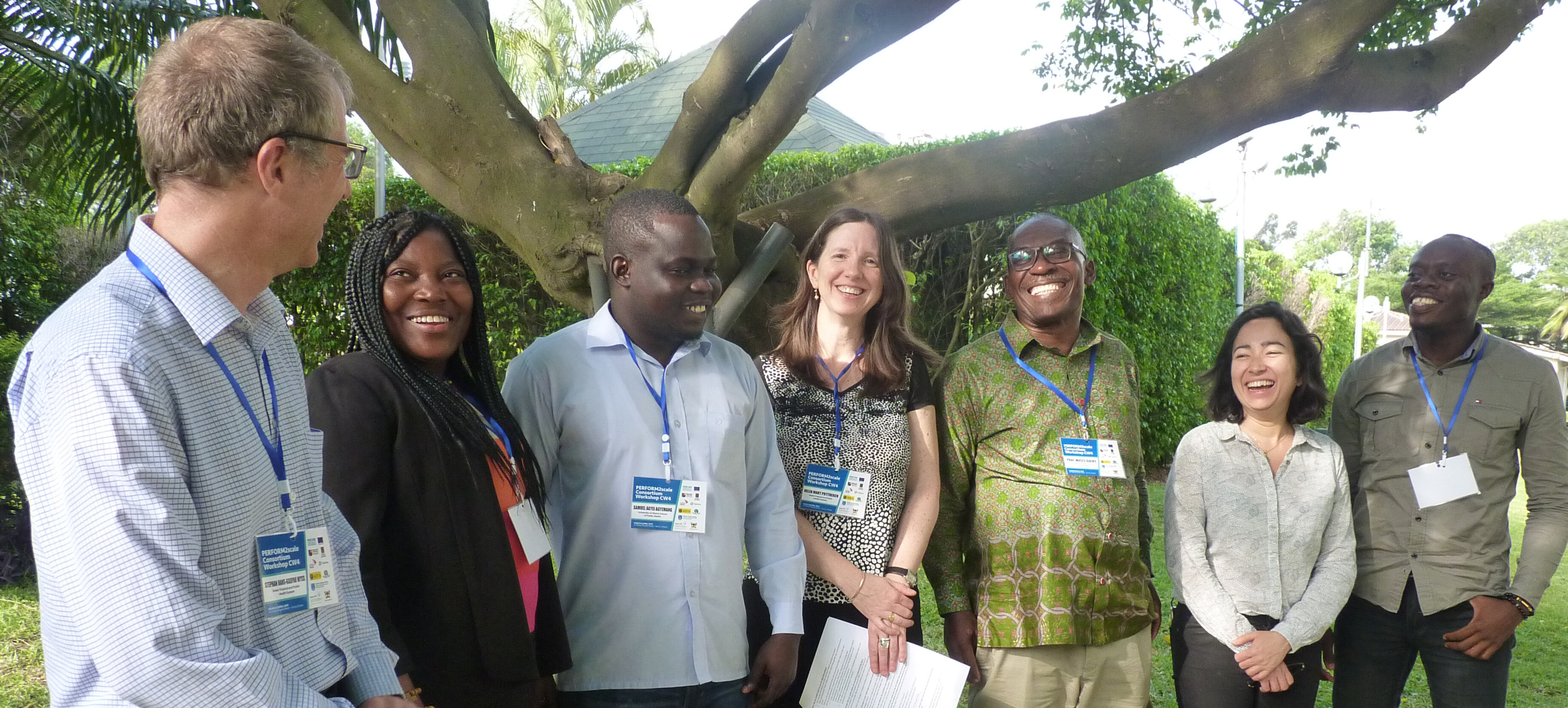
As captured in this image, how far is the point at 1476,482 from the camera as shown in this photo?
3352 millimetres

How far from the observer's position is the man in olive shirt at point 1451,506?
329cm

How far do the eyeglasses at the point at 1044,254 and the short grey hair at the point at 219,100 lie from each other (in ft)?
7.46

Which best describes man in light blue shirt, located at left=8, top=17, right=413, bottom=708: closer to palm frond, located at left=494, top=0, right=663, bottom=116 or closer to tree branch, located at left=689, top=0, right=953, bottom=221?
tree branch, located at left=689, top=0, right=953, bottom=221

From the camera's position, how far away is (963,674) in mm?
2799

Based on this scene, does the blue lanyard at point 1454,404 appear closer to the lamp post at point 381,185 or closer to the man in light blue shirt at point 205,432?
the man in light blue shirt at point 205,432

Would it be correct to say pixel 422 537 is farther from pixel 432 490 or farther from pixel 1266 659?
pixel 1266 659

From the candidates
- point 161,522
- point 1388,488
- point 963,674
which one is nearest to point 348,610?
point 161,522

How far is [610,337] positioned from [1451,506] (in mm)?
2837

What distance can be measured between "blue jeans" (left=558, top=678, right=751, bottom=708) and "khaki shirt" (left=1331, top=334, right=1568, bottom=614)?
235 cm

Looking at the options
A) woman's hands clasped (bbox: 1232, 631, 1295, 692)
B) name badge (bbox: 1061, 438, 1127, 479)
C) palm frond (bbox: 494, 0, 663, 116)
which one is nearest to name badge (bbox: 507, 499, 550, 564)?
name badge (bbox: 1061, 438, 1127, 479)

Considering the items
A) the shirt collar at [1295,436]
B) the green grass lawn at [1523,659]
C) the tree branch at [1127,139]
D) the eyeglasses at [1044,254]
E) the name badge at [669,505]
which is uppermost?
the tree branch at [1127,139]

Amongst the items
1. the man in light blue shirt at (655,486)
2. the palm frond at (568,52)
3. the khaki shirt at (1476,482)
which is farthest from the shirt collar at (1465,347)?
the palm frond at (568,52)

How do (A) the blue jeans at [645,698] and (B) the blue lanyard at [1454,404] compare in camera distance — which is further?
(B) the blue lanyard at [1454,404]

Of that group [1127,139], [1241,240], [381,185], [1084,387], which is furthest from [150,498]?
[1241,240]
